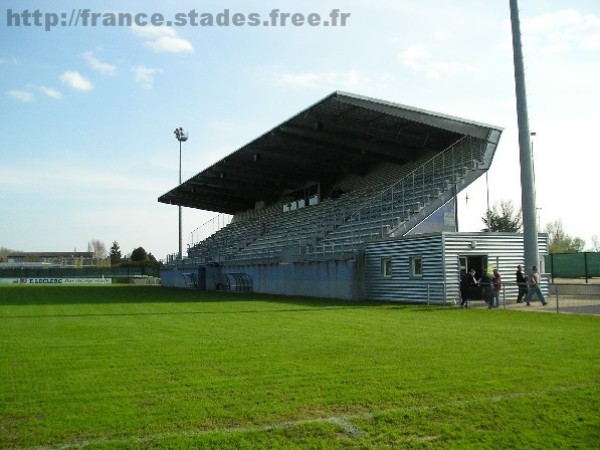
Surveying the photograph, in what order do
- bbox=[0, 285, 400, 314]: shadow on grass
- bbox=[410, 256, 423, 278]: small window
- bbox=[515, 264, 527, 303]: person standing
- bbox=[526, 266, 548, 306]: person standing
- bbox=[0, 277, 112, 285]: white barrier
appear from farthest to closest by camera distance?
bbox=[0, 277, 112, 285]: white barrier < bbox=[0, 285, 400, 314]: shadow on grass < bbox=[410, 256, 423, 278]: small window < bbox=[515, 264, 527, 303]: person standing < bbox=[526, 266, 548, 306]: person standing

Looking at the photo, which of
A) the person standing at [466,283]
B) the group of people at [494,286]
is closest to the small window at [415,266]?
the group of people at [494,286]

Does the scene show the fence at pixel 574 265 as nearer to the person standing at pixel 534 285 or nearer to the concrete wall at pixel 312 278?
the concrete wall at pixel 312 278

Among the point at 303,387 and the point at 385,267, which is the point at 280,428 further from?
the point at 385,267

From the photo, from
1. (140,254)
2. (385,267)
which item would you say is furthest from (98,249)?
(385,267)

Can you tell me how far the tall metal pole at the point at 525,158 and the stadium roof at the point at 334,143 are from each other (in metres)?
6.27

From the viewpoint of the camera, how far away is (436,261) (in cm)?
2203

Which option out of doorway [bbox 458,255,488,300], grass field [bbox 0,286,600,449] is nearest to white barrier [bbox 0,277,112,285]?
doorway [bbox 458,255,488,300]

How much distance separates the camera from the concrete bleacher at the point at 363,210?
27.7 meters

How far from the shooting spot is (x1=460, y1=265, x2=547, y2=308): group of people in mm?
20062

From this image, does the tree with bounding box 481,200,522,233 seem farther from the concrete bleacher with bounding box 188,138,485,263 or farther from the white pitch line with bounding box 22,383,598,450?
the white pitch line with bounding box 22,383,598,450

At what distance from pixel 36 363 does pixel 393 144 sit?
26.0 m

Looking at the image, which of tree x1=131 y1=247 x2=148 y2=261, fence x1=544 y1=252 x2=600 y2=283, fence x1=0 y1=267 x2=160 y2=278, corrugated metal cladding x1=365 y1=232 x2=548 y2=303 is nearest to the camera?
corrugated metal cladding x1=365 y1=232 x2=548 y2=303

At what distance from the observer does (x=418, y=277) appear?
22.8m

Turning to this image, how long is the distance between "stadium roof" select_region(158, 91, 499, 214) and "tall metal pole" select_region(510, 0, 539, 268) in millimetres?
6269
